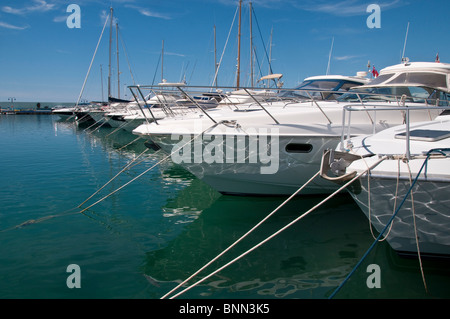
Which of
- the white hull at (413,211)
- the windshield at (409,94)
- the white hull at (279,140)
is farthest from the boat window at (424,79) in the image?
the white hull at (413,211)

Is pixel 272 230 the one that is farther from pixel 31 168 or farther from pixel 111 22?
pixel 111 22

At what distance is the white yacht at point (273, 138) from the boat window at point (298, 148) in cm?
2

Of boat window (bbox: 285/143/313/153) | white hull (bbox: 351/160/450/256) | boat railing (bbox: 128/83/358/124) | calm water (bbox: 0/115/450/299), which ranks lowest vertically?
calm water (bbox: 0/115/450/299)

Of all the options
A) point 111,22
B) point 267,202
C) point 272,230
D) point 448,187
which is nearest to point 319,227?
point 272,230

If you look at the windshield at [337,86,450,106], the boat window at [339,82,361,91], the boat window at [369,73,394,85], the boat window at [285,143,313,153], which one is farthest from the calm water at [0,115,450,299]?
the boat window at [339,82,361,91]

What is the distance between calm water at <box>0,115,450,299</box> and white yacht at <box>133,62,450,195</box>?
549 millimetres

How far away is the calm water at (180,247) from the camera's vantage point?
4.16 metres

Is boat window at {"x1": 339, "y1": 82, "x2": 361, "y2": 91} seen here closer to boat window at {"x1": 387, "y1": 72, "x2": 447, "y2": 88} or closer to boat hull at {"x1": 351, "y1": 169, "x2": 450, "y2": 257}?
boat window at {"x1": 387, "y1": 72, "x2": 447, "y2": 88}

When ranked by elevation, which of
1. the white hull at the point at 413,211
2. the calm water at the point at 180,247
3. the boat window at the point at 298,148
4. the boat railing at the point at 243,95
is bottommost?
the calm water at the point at 180,247

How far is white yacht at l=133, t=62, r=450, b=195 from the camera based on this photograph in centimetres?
636

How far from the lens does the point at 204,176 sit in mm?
7262

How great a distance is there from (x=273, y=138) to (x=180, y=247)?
251 centimetres

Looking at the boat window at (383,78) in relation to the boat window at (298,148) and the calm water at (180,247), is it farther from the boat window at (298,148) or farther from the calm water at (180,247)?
the boat window at (298,148)

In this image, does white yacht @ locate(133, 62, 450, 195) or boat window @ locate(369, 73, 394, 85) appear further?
boat window @ locate(369, 73, 394, 85)
